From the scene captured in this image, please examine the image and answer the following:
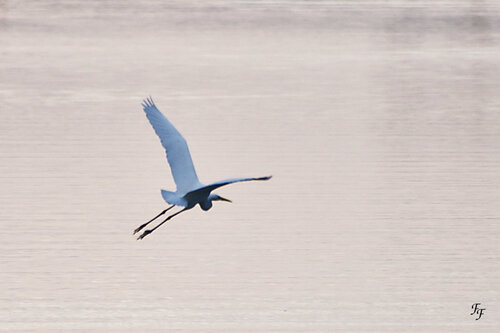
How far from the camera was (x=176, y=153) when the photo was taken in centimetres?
866

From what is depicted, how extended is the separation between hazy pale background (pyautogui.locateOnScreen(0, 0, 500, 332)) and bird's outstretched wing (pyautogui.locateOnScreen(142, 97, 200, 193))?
972 millimetres

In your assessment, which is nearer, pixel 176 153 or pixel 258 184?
pixel 176 153

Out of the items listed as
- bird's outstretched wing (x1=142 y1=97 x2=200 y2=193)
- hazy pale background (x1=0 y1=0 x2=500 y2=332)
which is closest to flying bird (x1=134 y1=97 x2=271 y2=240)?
bird's outstretched wing (x1=142 y1=97 x2=200 y2=193)

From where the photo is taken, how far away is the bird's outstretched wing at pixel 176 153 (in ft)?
28.1

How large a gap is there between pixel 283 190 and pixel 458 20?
14.3 m

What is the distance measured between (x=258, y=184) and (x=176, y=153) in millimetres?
3881

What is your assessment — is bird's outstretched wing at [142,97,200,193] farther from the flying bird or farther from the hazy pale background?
the hazy pale background

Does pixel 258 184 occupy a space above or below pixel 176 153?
above

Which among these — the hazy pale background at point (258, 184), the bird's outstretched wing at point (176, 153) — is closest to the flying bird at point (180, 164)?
the bird's outstretched wing at point (176, 153)

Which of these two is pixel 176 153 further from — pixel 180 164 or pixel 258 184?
pixel 258 184

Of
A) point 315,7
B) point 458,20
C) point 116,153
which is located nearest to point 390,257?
point 116,153

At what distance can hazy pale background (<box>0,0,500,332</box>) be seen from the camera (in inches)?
359

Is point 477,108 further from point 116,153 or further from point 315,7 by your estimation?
point 315,7

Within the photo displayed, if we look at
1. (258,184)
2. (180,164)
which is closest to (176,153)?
(180,164)
